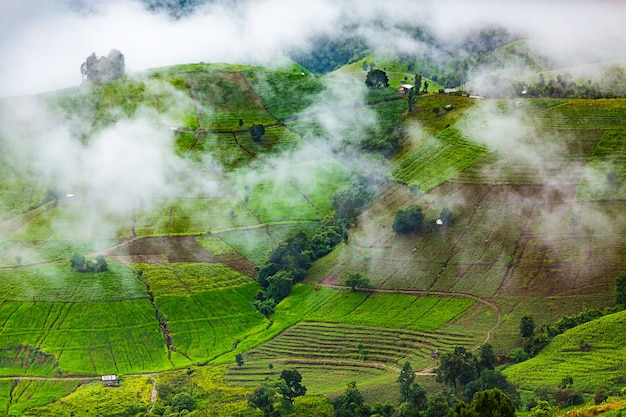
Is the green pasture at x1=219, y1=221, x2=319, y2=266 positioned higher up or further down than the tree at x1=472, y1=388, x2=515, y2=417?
further down

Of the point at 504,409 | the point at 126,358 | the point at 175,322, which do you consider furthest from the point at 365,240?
the point at 504,409

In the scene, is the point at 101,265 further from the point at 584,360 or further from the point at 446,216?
the point at 584,360

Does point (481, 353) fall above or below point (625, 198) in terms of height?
below

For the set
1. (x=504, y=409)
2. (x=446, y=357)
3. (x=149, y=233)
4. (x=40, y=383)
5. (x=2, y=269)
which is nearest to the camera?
(x=504, y=409)

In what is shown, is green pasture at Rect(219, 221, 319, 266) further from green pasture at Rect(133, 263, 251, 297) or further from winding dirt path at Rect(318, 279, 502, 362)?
winding dirt path at Rect(318, 279, 502, 362)

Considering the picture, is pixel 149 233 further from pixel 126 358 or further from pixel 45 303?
pixel 126 358

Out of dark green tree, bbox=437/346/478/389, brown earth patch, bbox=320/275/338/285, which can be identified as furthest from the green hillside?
dark green tree, bbox=437/346/478/389

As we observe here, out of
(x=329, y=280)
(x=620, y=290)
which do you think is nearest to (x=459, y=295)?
(x=620, y=290)
